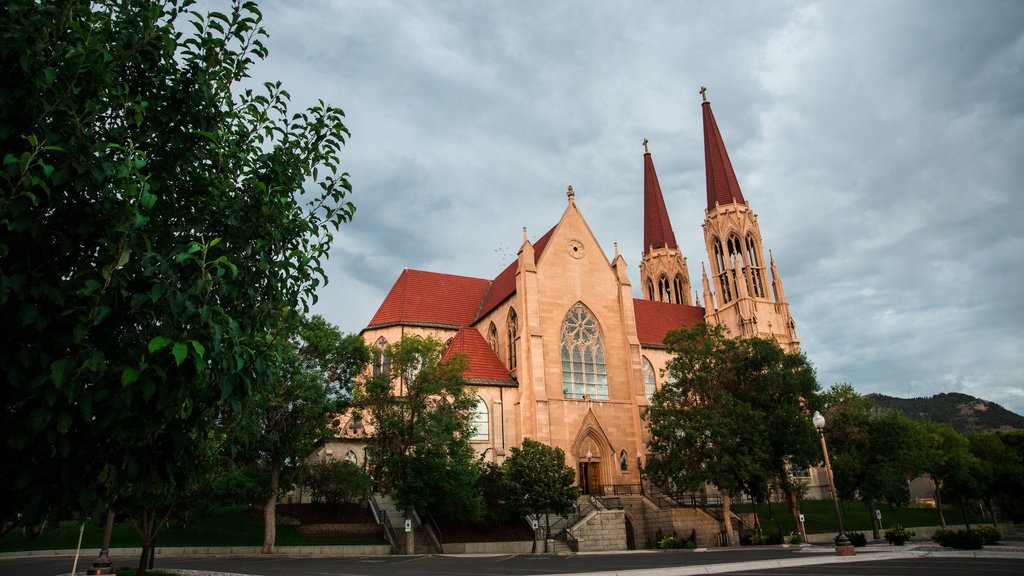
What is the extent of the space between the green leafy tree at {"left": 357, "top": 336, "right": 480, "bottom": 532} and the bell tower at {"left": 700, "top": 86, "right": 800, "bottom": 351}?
31566mm

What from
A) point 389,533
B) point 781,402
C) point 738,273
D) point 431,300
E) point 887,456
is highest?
point 738,273

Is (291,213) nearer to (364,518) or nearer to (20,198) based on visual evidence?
(20,198)

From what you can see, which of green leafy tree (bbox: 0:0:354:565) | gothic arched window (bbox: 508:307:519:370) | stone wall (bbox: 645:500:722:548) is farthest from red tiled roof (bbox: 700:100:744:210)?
green leafy tree (bbox: 0:0:354:565)

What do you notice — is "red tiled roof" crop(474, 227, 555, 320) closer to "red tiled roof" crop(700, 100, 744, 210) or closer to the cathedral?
the cathedral

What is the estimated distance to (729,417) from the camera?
32.3 metres

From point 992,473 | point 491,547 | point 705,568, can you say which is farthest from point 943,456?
point 705,568

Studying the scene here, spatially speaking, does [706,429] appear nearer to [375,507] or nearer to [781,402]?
[781,402]

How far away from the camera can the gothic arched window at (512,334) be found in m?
41.6

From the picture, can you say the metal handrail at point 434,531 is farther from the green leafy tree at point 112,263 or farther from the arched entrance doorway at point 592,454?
the green leafy tree at point 112,263

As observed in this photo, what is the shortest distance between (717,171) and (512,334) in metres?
35.0

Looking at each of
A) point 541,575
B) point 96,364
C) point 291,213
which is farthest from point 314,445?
point 96,364

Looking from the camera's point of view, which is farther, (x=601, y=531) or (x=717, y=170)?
(x=717, y=170)

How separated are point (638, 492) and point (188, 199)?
119 feet

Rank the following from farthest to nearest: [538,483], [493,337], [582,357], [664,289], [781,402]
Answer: [664,289] < [493,337] < [582,357] < [781,402] < [538,483]
